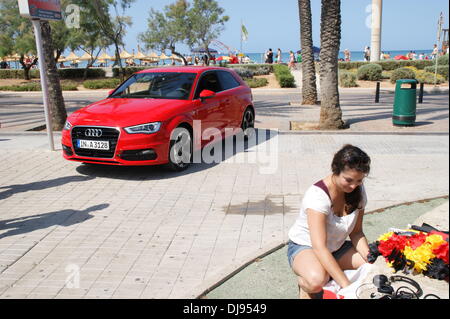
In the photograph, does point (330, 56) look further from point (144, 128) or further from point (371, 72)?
point (371, 72)

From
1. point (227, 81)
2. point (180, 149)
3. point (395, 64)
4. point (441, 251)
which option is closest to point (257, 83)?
point (395, 64)

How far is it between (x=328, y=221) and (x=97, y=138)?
15.8 ft

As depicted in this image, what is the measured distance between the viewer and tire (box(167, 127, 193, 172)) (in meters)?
7.45

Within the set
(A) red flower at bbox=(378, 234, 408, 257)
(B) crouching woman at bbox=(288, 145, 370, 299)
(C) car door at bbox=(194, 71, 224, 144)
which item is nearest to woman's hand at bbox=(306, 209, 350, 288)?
(B) crouching woman at bbox=(288, 145, 370, 299)

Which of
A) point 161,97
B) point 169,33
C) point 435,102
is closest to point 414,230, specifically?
point 161,97

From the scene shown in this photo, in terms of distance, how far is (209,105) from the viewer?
27.7 ft

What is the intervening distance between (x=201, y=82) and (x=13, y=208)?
402cm

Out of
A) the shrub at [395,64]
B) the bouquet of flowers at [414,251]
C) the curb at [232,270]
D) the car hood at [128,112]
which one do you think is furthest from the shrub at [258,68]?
the bouquet of flowers at [414,251]

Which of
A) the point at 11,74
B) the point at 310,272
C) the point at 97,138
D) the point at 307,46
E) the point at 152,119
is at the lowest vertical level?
the point at 310,272

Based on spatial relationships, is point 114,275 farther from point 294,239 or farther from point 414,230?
point 414,230

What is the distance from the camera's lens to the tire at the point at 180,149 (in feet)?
24.4

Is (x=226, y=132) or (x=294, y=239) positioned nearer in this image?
(x=294, y=239)

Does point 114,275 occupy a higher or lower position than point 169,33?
lower

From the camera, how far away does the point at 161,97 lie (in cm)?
811
